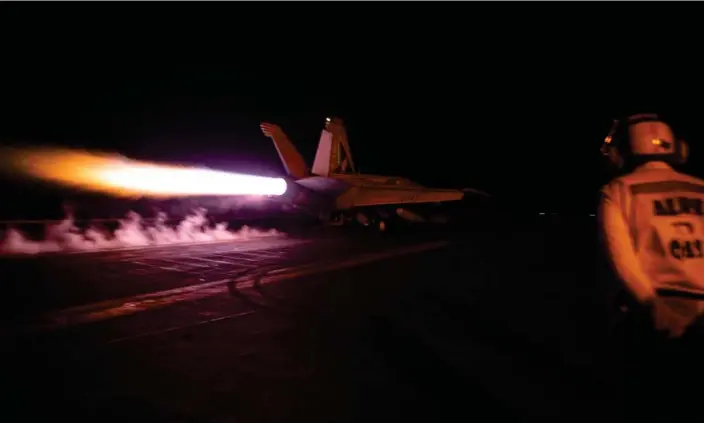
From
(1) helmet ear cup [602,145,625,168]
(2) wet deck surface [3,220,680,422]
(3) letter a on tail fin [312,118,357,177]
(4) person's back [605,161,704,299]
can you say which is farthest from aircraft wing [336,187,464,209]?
(4) person's back [605,161,704,299]

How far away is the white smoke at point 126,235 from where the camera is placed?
14797mm

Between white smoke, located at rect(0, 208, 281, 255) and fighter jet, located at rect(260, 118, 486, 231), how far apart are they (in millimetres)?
2643

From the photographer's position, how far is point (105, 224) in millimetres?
20609

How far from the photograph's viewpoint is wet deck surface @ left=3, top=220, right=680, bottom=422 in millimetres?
4023

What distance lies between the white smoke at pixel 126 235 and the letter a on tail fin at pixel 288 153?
11.1 feet

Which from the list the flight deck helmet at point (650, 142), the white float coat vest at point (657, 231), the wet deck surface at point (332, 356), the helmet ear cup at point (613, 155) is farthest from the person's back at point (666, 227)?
the wet deck surface at point (332, 356)

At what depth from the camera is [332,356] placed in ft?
17.5

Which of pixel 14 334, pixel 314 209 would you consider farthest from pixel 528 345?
pixel 314 209

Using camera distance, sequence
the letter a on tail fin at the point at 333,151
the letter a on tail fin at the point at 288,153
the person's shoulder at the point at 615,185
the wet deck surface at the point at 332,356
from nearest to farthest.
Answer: the person's shoulder at the point at 615,185, the wet deck surface at the point at 332,356, the letter a on tail fin at the point at 288,153, the letter a on tail fin at the point at 333,151

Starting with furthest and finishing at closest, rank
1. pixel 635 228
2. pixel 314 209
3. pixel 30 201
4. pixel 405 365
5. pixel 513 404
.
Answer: pixel 30 201 → pixel 314 209 → pixel 405 365 → pixel 513 404 → pixel 635 228

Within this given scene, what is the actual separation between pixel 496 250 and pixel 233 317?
37.7 feet

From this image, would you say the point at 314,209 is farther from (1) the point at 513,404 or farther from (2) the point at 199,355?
(1) the point at 513,404

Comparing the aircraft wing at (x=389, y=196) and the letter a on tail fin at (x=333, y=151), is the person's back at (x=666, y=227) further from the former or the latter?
the letter a on tail fin at (x=333, y=151)

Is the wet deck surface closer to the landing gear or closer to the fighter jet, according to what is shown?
the fighter jet
